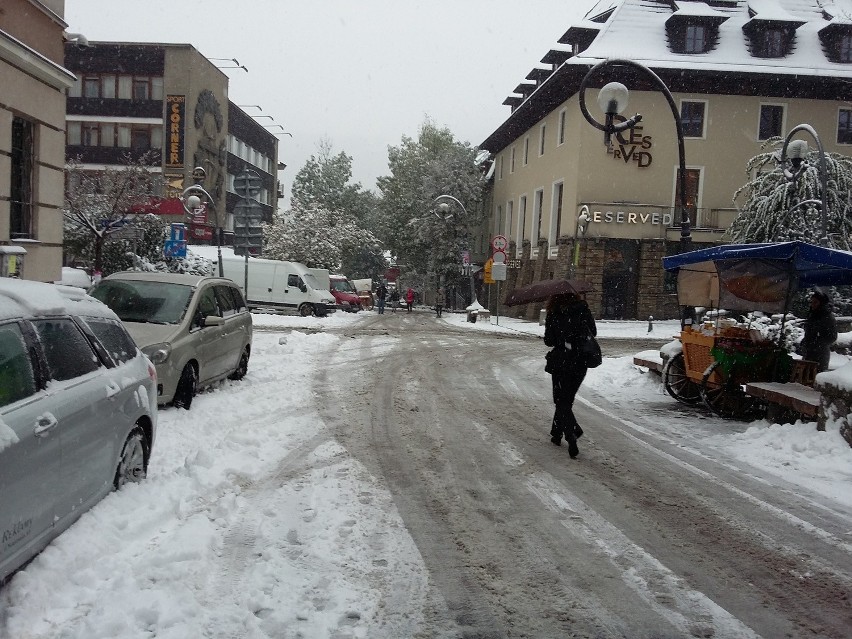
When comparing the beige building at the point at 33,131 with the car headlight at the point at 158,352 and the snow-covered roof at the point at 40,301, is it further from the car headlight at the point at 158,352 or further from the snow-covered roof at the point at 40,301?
the snow-covered roof at the point at 40,301

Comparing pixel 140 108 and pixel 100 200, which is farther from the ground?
pixel 140 108

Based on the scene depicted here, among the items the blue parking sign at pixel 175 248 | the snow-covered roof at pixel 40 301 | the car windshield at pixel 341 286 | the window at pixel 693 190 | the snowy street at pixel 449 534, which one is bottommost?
the snowy street at pixel 449 534

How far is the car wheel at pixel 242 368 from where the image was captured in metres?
11.3

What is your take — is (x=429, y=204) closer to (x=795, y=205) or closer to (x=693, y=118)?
(x=693, y=118)

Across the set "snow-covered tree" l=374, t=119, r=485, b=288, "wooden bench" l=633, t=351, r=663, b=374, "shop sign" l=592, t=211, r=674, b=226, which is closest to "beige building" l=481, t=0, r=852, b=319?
"shop sign" l=592, t=211, r=674, b=226

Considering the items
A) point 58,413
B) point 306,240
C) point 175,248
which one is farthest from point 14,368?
point 306,240

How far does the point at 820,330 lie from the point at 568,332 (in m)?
4.93

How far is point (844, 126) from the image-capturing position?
113 feet

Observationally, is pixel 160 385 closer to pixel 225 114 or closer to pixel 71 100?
pixel 71 100

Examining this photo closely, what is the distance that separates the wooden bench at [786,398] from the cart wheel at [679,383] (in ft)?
5.54

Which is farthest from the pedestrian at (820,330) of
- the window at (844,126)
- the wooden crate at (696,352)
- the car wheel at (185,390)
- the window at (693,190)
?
the window at (844,126)

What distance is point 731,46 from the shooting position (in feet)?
113

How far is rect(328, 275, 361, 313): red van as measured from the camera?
40.3 meters

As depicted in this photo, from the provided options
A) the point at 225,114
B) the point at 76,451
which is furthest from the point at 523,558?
the point at 225,114
